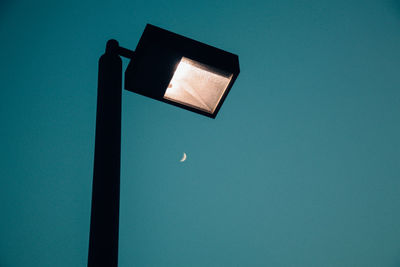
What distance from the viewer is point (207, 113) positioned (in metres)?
1.90

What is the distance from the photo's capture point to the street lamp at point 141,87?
1050 mm

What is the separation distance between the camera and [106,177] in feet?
3.61

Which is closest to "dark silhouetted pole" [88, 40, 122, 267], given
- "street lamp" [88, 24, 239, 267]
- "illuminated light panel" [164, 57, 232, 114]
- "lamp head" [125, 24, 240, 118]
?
"street lamp" [88, 24, 239, 267]

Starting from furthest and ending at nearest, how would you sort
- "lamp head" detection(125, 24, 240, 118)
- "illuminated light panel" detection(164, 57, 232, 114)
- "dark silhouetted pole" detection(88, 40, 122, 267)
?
1. "illuminated light panel" detection(164, 57, 232, 114)
2. "lamp head" detection(125, 24, 240, 118)
3. "dark silhouetted pole" detection(88, 40, 122, 267)

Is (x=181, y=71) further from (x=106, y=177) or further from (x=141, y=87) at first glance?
(x=106, y=177)

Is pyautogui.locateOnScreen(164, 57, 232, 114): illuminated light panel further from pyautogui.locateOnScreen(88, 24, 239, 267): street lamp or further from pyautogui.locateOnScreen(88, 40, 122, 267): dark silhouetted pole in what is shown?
pyautogui.locateOnScreen(88, 40, 122, 267): dark silhouetted pole

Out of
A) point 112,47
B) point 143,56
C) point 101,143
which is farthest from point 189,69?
point 101,143

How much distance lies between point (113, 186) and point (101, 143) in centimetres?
20

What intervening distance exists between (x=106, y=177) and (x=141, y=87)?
2.66 ft

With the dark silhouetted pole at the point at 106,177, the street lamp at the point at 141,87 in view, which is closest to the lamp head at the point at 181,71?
the street lamp at the point at 141,87

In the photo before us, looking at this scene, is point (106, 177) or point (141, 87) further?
point (141, 87)

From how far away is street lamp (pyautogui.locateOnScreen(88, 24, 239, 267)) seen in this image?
1050 mm

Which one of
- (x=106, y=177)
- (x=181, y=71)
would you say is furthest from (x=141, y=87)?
(x=106, y=177)

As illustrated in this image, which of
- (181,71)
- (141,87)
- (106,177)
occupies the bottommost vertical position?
(106,177)
